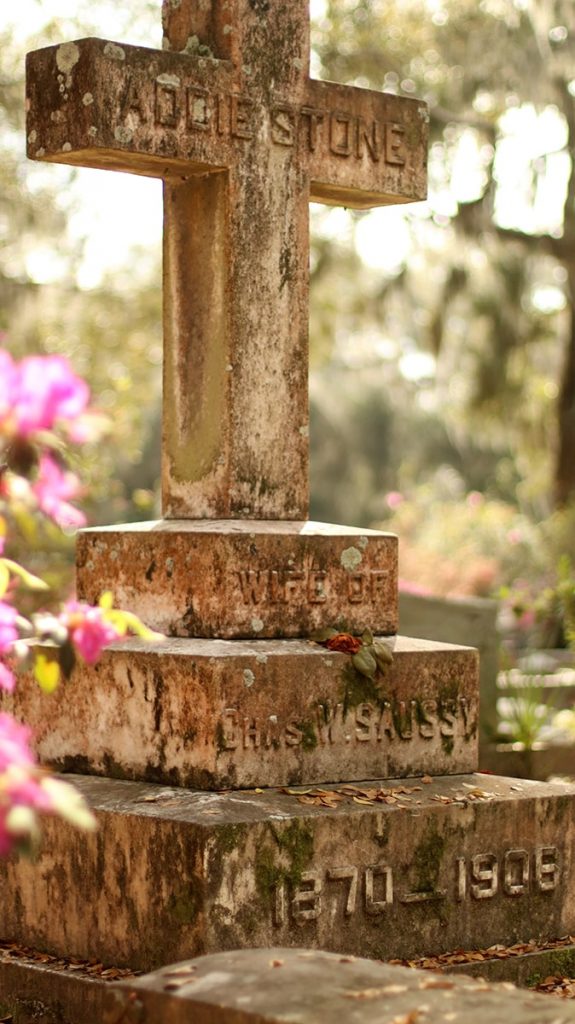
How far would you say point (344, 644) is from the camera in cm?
532

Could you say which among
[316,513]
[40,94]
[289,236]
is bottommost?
[316,513]

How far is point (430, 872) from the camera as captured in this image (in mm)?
5090

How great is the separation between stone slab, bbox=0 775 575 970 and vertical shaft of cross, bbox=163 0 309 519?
1101mm

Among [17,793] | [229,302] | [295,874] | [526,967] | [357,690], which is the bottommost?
[526,967]

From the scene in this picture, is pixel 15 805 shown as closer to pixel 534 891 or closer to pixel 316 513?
pixel 534 891

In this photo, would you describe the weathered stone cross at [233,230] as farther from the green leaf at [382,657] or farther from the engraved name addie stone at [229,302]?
the green leaf at [382,657]

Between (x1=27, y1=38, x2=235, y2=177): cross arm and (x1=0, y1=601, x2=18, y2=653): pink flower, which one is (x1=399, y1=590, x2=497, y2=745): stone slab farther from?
(x1=0, y1=601, x2=18, y2=653): pink flower

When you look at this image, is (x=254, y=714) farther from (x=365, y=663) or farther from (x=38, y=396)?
(x=38, y=396)

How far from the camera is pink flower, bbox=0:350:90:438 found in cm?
273

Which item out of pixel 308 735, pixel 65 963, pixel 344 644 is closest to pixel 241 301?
pixel 344 644

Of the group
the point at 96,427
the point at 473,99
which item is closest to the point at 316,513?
the point at 473,99

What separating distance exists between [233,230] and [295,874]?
2132 millimetres

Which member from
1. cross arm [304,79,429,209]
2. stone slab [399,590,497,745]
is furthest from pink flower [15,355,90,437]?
stone slab [399,590,497,745]

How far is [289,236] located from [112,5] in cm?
1207
